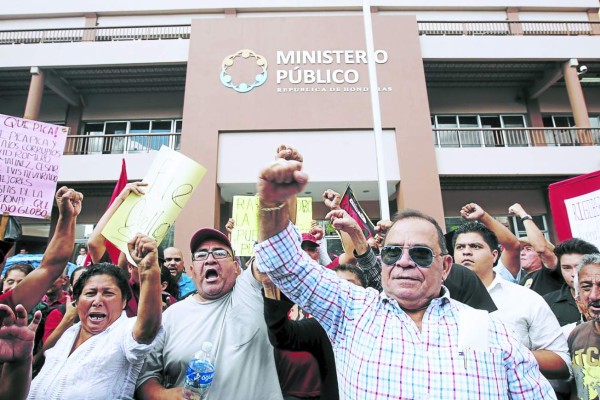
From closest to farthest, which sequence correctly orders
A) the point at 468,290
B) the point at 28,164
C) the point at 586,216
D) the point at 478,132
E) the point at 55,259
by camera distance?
the point at 468,290 < the point at 55,259 < the point at 28,164 < the point at 586,216 < the point at 478,132

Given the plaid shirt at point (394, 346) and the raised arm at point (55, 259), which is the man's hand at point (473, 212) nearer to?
the plaid shirt at point (394, 346)

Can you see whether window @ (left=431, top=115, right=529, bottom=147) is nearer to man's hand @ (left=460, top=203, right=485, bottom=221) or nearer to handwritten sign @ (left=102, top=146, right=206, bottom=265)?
man's hand @ (left=460, top=203, right=485, bottom=221)

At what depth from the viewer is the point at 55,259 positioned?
7.61 ft

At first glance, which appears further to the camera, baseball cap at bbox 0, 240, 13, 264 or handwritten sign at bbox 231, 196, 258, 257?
handwritten sign at bbox 231, 196, 258, 257

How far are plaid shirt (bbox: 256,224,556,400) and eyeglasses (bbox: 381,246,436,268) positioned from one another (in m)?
0.15

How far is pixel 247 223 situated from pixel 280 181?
5.40 m

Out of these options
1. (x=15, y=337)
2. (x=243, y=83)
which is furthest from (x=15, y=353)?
(x=243, y=83)

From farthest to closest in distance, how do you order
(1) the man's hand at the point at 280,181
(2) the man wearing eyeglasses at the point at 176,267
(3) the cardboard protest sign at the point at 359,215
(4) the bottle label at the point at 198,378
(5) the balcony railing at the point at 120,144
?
(5) the balcony railing at the point at 120,144 → (2) the man wearing eyeglasses at the point at 176,267 → (3) the cardboard protest sign at the point at 359,215 → (4) the bottle label at the point at 198,378 → (1) the man's hand at the point at 280,181

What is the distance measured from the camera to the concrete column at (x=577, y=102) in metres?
12.2

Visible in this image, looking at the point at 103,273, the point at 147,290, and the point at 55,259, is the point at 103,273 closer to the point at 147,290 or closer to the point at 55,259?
the point at 55,259

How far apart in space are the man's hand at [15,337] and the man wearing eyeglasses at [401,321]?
0.99m

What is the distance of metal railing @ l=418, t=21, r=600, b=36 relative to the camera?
542 inches

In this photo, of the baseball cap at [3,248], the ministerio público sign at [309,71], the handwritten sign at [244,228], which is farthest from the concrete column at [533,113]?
the baseball cap at [3,248]

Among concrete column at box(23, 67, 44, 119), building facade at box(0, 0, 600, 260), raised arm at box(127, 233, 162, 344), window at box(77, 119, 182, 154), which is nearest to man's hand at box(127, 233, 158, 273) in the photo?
raised arm at box(127, 233, 162, 344)
